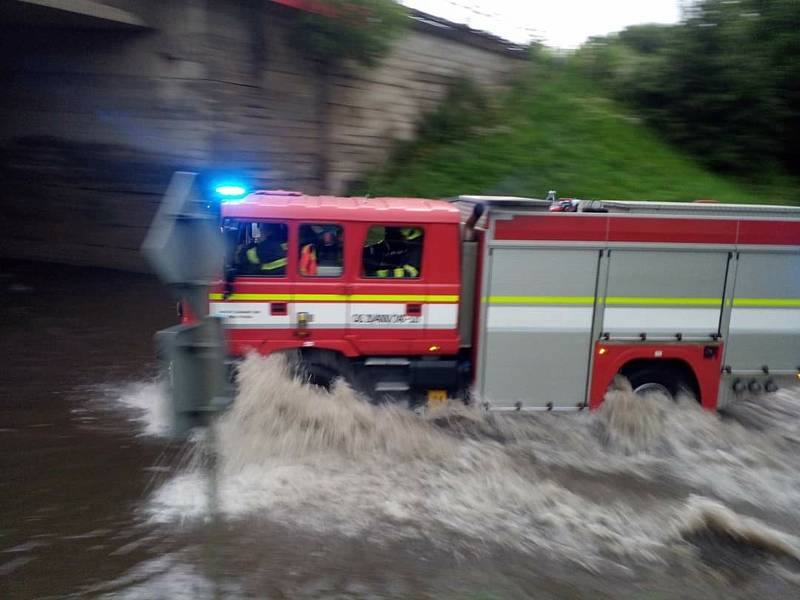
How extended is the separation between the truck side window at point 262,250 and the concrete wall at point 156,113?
7.37 metres

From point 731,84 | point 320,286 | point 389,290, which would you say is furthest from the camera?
point 731,84

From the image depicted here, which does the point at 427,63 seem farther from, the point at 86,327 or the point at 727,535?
the point at 727,535

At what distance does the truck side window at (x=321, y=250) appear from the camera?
6.99 metres

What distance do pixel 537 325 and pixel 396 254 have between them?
1.75 m

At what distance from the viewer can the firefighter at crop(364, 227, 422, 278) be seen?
7.15 meters

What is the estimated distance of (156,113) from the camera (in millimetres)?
13562

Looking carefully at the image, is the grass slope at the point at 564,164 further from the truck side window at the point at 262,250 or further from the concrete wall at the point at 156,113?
the truck side window at the point at 262,250

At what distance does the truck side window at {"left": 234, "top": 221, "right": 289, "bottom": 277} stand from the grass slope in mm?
8067

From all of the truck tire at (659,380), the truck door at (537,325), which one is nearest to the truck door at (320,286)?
the truck door at (537,325)

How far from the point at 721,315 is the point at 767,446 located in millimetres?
1654

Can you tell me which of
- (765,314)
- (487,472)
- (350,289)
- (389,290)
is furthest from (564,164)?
(487,472)

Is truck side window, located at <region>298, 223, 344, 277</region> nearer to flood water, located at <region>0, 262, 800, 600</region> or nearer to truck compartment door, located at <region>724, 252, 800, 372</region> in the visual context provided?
flood water, located at <region>0, 262, 800, 600</region>

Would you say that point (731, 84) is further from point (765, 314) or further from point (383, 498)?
point (383, 498)

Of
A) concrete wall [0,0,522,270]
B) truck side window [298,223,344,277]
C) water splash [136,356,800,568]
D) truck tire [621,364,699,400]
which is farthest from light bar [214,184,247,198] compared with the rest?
concrete wall [0,0,522,270]
